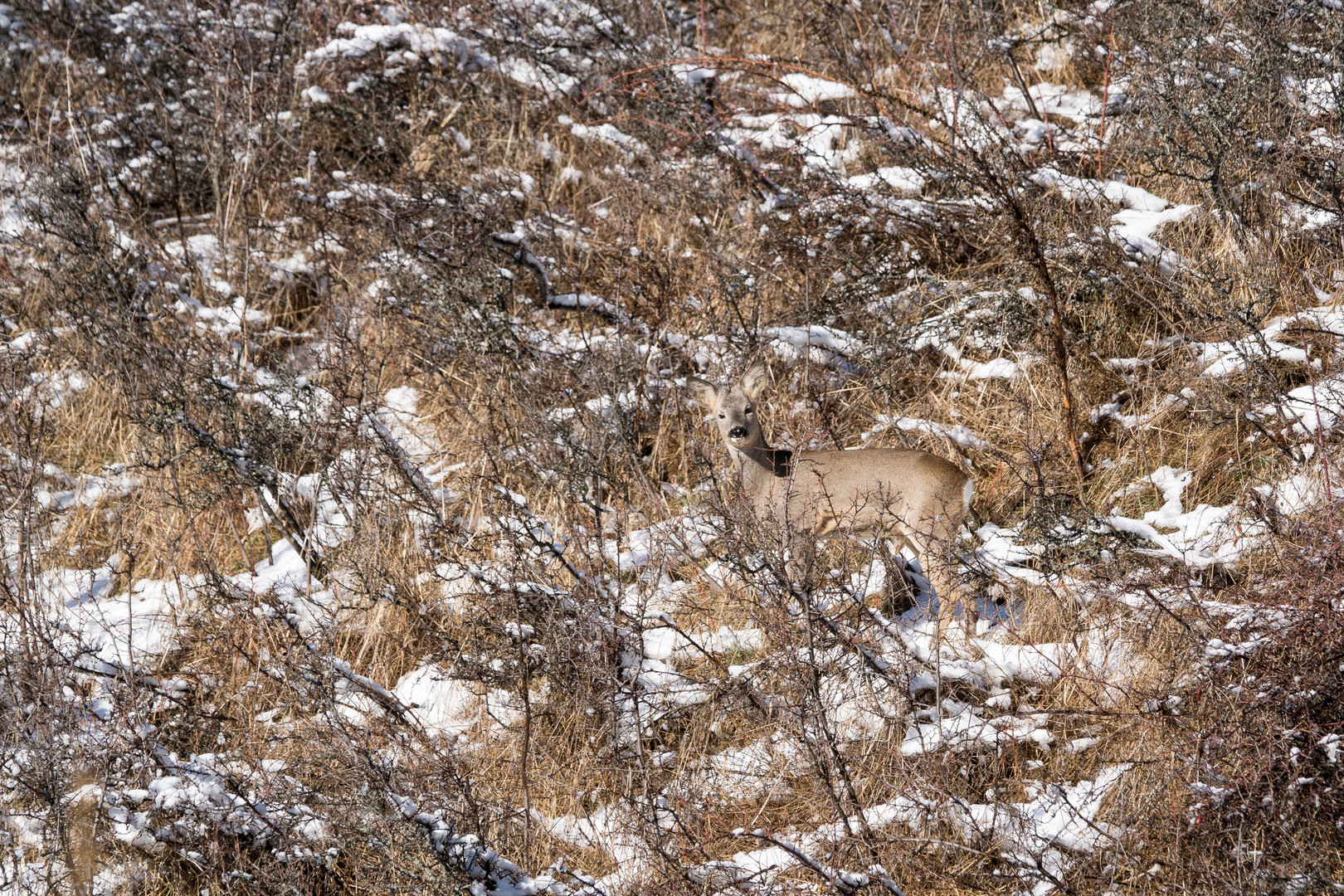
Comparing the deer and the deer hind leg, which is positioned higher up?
the deer

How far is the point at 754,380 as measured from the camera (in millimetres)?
5301

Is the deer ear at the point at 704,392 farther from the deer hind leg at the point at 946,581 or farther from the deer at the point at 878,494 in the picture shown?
the deer hind leg at the point at 946,581

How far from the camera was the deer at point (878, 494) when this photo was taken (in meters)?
4.47

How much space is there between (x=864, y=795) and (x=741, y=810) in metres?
0.44

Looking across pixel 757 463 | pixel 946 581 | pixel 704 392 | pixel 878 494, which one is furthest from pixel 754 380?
pixel 946 581

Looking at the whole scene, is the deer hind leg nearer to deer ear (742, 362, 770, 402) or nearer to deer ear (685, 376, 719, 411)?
deer ear (742, 362, 770, 402)

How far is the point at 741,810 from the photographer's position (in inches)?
149

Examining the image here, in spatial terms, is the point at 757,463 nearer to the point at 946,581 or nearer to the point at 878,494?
the point at 878,494

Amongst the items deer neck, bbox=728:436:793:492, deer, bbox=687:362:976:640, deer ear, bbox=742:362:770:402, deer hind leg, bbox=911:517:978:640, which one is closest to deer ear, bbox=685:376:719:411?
deer, bbox=687:362:976:640

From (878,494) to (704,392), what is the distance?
3.97 ft

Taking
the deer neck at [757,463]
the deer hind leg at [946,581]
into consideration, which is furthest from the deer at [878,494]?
the deer neck at [757,463]

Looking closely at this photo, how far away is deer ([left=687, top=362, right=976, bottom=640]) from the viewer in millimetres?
4473

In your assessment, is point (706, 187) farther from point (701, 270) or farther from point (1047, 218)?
point (1047, 218)

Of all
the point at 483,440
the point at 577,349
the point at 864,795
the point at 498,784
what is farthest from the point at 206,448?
the point at 864,795
